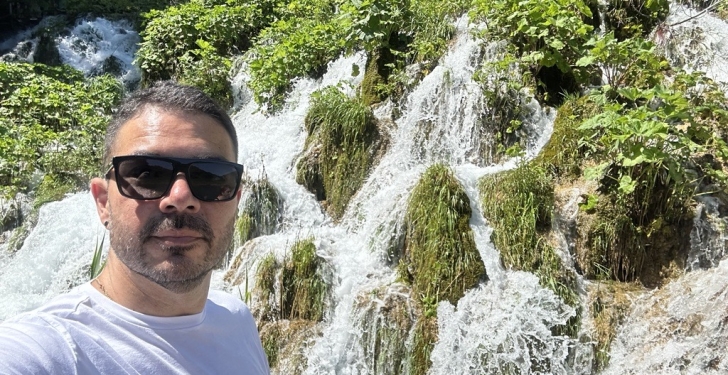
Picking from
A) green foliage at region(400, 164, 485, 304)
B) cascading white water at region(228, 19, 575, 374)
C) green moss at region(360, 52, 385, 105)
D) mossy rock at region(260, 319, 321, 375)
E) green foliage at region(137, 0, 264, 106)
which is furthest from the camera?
green foliage at region(137, 0, 264, 106)

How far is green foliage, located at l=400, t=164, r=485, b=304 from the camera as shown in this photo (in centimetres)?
543

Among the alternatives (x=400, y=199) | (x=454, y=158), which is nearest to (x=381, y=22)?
(x=454, y=158)

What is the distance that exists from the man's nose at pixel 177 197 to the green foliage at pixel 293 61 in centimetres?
807

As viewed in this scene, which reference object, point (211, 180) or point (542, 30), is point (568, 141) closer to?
point (542, 30)

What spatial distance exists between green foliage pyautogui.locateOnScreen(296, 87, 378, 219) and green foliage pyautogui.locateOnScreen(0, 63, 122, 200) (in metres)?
3.96

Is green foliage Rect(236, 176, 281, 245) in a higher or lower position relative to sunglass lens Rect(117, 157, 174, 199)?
lower

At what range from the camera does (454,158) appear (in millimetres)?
7070

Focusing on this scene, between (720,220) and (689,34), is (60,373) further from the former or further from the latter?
(689,34)

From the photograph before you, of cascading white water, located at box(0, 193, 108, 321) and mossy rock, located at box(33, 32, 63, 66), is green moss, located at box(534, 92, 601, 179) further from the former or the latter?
mossy rock, located at box(33, 32, 63, 66)

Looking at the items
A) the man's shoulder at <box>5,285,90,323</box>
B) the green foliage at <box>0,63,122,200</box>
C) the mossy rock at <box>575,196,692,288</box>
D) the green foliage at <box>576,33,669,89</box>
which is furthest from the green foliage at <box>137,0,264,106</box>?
the man's shoulder at <box>5,285,90,323</box>

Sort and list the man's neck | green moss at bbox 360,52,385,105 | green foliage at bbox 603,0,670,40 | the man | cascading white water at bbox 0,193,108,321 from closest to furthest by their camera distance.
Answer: the man → the man's neck → cascading white water at bbox 0,193,108,321 → green foliage at bbox 603,0,670,40 → green moss at bbox 360,52,385,105

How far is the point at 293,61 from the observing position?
9.70 metres

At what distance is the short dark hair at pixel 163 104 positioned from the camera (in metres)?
1.56

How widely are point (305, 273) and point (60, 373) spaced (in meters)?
4.63
